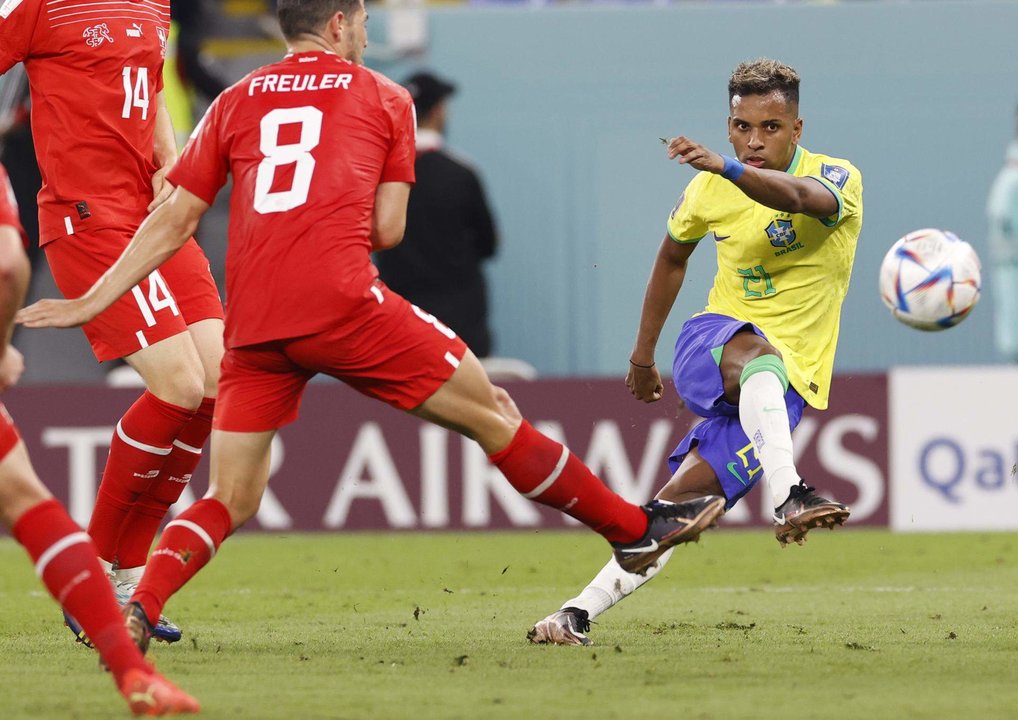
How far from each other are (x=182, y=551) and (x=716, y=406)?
2054 mm

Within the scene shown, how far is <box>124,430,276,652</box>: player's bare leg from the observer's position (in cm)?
539

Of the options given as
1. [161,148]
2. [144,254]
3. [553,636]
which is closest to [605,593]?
[553,636]

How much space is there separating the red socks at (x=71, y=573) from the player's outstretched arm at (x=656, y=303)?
2.50 meters

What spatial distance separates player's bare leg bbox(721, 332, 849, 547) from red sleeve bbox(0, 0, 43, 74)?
8.86 ft

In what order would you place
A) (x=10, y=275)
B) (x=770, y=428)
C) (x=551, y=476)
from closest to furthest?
(x=10, y=275) < (x=551, y=476) < (x=770, y=428)

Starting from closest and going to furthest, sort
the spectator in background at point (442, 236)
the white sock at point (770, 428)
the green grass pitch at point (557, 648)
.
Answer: the green grass pitch at point (557, 648)
the white sock at point (770, 428)
the spectator in background at point (442, 236)

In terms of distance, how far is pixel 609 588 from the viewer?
629 cm

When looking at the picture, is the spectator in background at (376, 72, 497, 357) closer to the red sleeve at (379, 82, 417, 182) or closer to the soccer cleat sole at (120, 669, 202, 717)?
the red sleeve at (379, 82, 417, 182)

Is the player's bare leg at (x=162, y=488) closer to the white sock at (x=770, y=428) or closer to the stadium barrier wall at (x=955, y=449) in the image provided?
the white sock at (x=770, y=428)

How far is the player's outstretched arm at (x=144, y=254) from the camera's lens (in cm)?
528

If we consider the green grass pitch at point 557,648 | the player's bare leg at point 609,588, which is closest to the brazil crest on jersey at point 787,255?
the player's bare leg at point 609,588

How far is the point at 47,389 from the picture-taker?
11328 millimetres

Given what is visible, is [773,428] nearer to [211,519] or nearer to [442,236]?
[211,519]

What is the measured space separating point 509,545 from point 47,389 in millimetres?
3092
